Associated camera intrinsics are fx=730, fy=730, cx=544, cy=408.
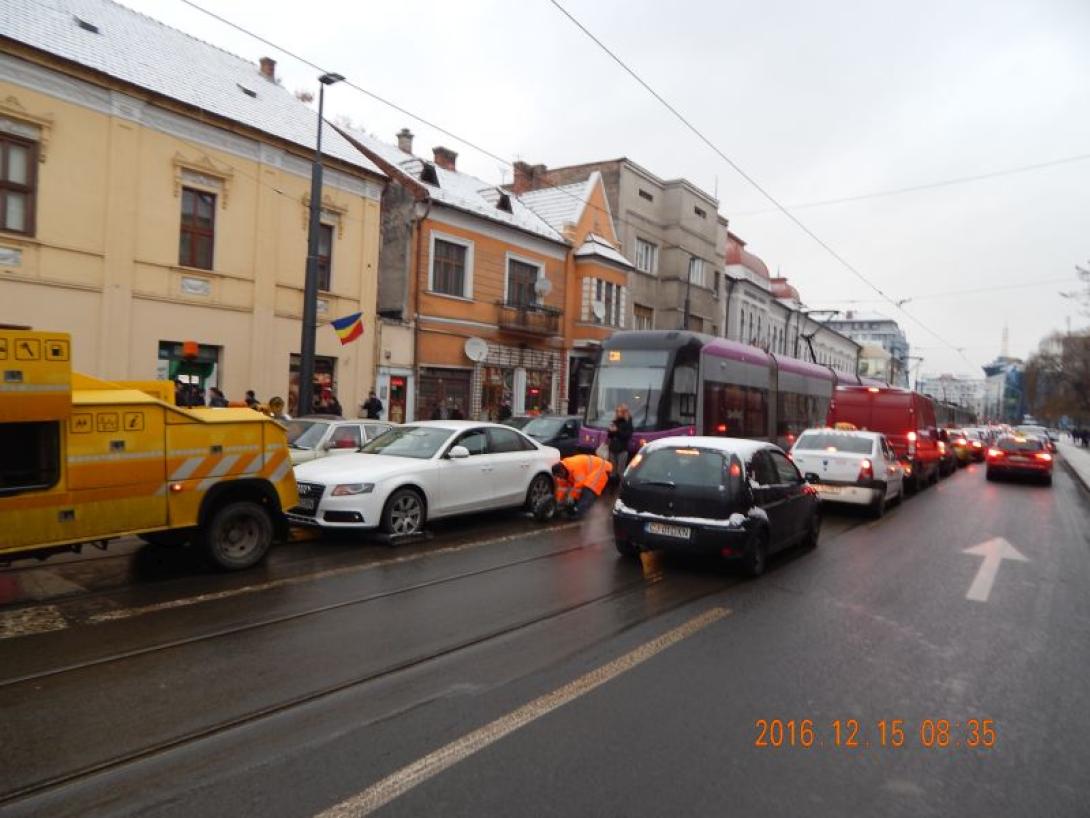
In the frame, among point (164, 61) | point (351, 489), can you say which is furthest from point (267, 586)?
point (164, 61)

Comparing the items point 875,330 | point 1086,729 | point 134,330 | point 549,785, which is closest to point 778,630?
point 1086,729

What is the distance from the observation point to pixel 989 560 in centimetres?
941

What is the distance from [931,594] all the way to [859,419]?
11852mm

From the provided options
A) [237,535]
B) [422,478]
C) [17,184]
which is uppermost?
[17,184]

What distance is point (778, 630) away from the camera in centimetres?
609

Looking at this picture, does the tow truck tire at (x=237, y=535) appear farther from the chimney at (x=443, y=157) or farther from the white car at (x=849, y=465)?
the chimney at (x=443, y=157)

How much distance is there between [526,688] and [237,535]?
428cm

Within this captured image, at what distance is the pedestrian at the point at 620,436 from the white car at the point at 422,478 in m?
3.21

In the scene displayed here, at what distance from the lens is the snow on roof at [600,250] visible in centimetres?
3111

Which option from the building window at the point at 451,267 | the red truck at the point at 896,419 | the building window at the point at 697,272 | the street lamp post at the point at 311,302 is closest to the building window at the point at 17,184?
the street lamp post at the point at 311,302

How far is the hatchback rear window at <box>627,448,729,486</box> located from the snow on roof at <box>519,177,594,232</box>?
24212 millimetres

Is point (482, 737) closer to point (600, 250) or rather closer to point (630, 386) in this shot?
point (630, 386)

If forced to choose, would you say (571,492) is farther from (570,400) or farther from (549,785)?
(570,400)

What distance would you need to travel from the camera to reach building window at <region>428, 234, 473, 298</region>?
82.7 feet
